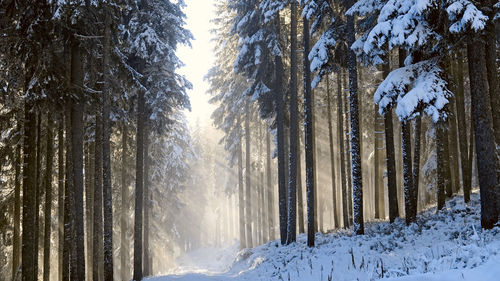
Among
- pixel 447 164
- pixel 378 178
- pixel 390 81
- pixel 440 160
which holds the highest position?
pixel 390 81

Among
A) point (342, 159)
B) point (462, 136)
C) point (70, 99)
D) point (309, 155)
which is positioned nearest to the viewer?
point (70, 99)

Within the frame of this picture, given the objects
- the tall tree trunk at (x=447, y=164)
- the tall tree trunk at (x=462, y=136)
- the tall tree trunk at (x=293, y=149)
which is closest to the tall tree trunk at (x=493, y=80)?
the tall tree trunk at (x=462, y=136)

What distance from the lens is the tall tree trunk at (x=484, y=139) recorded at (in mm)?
9383

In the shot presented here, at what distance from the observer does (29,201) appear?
37.0 feet

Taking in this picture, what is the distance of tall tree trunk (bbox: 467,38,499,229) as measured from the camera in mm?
9383

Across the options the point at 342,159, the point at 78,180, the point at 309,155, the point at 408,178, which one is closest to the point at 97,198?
the point at 78,180

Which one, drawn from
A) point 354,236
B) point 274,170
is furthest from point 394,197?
point 274,170

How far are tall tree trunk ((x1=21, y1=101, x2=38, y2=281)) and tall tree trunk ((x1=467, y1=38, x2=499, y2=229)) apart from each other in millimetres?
12998

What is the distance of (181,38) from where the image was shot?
19.0m

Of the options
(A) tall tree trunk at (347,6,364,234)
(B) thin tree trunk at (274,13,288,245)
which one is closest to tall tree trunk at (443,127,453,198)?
(A) tall tree trunk at (347,6,364,234)

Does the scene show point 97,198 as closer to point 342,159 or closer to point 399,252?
point 399,252

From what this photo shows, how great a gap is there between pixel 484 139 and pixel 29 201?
13.2 meters

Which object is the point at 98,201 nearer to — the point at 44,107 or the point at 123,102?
the point at 44,107

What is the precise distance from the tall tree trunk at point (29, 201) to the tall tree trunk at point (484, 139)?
42.6ft
